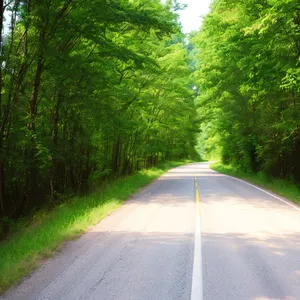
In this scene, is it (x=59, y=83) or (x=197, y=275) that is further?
(x=59, y=83)

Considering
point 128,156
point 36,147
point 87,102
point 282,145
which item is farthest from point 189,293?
point 128,156

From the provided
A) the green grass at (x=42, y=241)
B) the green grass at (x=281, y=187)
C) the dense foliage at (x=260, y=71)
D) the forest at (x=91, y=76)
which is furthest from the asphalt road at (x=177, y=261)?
the dense foliage at (x=260, y=71)

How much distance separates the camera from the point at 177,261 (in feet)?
19.6

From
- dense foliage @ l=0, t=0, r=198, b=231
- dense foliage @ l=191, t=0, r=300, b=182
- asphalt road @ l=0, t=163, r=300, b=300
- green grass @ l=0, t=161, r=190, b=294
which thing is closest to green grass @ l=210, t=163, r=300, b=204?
dense foliage @ l=191, t=0, r=300, b=182

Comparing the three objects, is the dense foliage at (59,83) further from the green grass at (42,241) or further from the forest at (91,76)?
the green grass at (42,241)

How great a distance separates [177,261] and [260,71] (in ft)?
36.1

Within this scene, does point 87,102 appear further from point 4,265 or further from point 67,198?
point 4,265

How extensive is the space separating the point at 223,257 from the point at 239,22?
41.5 feet

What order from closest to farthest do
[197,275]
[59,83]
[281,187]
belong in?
[197,275] < [59,83] < [281,187]

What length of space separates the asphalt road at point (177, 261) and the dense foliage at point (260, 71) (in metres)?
6.59

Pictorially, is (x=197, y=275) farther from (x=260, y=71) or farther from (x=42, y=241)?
(x=260, y=71)

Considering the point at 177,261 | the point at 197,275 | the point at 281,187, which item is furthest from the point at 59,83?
the point at 281,187

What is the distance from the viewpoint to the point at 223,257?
621 centimetres

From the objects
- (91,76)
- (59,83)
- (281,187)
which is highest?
(91,76)
